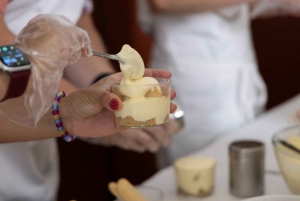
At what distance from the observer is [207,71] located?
1553 mm

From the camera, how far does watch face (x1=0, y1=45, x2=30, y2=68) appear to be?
558mm

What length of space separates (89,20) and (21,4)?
14.7 inches

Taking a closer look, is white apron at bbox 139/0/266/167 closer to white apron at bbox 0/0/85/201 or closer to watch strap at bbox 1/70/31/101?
white apron at bbox 0/0/85/201

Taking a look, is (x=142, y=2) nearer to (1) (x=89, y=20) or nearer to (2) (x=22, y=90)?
(1) (x=89, y=20)

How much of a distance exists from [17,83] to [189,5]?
963mm

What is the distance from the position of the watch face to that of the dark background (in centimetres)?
156

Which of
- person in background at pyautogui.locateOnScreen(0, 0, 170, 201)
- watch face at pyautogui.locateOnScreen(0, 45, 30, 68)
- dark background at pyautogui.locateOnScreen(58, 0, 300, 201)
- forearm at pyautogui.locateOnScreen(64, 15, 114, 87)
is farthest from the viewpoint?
dark background at pyautogui.locateOnScreen(58, 0, 300, 201)

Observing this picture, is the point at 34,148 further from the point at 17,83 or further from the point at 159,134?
the point at 17,83

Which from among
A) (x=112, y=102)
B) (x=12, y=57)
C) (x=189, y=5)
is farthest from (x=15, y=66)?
(x=189, y=5)

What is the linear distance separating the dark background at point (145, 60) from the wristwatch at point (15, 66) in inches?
60.8

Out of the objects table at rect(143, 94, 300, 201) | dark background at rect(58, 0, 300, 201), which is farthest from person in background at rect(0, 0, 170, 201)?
dark background at rect(58, 0, 300, 201)

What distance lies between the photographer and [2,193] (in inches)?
35.6

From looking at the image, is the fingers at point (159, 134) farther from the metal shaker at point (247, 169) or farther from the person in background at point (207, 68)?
the person in background at point (207, 68)

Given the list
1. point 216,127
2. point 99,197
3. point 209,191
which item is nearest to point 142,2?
point 216,127
